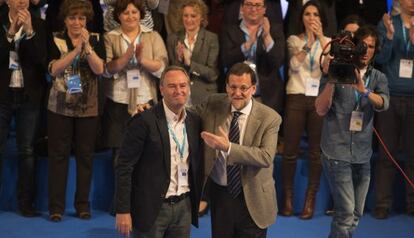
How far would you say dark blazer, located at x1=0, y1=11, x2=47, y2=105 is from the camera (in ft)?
19.6

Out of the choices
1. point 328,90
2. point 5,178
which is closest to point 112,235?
point 5,178

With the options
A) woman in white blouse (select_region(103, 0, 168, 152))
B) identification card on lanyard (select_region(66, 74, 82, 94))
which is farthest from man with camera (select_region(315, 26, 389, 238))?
identification card on lanyard (select_region(66, 74, 82, 94))

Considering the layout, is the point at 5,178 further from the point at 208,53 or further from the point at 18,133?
the point at 208,53

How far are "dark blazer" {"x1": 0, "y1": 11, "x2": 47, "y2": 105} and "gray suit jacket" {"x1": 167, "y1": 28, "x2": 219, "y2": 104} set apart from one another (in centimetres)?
100

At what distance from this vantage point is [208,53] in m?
6.18

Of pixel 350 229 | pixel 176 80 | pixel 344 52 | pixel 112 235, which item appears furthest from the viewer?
pixel 112 235

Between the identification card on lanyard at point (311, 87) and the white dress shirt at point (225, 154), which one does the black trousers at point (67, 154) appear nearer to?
the identification card on lanyard at point (311, 87)

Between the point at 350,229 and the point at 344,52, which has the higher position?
the point at 344,52

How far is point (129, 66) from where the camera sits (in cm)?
607

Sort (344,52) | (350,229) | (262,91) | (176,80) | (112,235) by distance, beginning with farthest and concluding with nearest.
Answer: (262,91) → (112,235) → (350,229) → (344,52) → (176,80)

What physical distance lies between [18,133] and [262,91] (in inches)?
78.2

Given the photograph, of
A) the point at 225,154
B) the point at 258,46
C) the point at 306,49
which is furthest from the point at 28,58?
the point at 225,154

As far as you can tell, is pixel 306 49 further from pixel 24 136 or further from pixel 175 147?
pixel 175 147

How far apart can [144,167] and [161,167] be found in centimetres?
9
